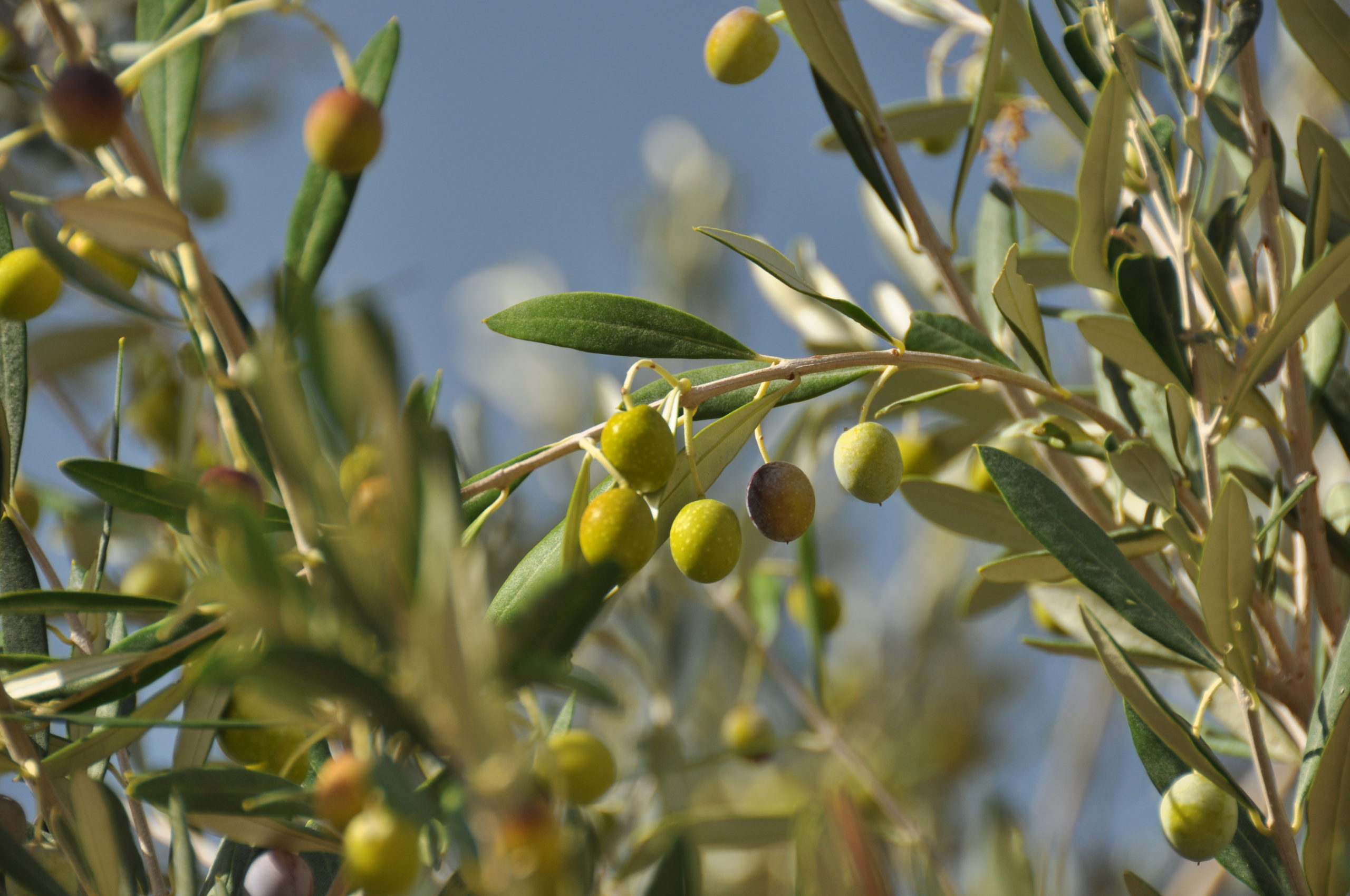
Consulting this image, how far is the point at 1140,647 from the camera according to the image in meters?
0.82

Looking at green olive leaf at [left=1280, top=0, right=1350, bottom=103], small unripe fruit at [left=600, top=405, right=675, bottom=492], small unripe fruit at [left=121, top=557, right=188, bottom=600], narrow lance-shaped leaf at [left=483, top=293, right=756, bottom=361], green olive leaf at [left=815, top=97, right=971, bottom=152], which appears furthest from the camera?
green olive leaf at [left=815, top=97, right=971, bottom=152]

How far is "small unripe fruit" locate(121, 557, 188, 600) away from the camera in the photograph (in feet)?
2.87

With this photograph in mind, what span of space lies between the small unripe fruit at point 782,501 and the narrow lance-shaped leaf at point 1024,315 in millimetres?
169

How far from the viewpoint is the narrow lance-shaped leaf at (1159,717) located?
0.58 metres

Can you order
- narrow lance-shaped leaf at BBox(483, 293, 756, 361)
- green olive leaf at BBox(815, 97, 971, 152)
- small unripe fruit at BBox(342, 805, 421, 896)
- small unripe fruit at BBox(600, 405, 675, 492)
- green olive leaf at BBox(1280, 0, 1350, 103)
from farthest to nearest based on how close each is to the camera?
1. green olive leaf at BBox(815, 97, 971, 152)
2. green olive leaf at BBox(1280, 0, 1350, 103)
3. narrow lance-shaped leaf at BBox(483, 293, 756, 361)
4. small unripe fruit at BBox(600, 405, 675, 492)
5. small unripe fruit at BBox(342, 805, 421, 896)

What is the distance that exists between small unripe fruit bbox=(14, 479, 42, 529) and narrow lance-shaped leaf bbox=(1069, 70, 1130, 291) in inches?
34.0

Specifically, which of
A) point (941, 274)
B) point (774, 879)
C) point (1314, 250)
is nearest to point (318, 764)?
point (941, 274)

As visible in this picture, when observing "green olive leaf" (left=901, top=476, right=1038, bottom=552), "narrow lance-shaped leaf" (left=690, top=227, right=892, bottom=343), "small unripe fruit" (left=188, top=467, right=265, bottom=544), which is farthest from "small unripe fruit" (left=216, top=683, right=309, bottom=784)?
"green olive leaf" (left=901, top=476, right=1038, bottom=552)

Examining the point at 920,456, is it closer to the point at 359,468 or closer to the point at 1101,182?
the point at 1101,182

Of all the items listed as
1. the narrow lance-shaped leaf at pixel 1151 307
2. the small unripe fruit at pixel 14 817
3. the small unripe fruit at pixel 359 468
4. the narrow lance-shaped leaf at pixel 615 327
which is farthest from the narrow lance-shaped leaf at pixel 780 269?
the small unripe fruit at pixel 14 817

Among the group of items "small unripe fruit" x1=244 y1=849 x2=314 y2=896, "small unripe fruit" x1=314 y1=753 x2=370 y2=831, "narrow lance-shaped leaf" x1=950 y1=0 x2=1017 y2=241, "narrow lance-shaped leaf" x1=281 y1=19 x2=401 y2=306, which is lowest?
"small unripe fruit" x1=244 y1=849 x2=314 y2=896

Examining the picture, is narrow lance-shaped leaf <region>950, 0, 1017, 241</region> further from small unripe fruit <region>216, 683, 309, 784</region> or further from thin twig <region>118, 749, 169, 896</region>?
thin twig <region>118, 749, 169, 896</region>

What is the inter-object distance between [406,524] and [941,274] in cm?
56

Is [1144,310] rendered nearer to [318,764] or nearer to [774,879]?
[318,764]
